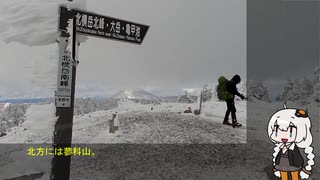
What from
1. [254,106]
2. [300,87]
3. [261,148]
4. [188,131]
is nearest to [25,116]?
[188,131]

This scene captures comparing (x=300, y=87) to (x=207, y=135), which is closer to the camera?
(x=207, y=135)

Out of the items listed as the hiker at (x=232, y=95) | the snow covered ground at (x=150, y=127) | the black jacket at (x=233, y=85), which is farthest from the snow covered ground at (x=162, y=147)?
the black jacket at (x=233, y=85)

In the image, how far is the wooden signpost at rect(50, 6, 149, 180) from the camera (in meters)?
4.96

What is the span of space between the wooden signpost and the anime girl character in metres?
3.36

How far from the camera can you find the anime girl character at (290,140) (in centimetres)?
557

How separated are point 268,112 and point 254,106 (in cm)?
59

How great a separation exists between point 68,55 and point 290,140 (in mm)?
4313

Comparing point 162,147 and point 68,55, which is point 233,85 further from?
point 68,55

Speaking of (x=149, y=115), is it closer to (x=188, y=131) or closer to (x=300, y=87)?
(x=188, y=131)

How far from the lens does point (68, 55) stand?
16.4 ft

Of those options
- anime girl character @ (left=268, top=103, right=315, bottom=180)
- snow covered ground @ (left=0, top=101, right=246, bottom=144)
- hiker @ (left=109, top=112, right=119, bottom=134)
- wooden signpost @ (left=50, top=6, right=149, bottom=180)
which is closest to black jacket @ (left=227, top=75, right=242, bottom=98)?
snow covered ground @ (left=0, top=101, right=246, bottom=144)

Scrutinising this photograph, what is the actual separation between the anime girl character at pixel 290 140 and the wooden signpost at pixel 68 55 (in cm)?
336

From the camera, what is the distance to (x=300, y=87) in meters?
8.92

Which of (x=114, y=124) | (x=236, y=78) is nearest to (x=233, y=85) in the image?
(x=236, y=78)
